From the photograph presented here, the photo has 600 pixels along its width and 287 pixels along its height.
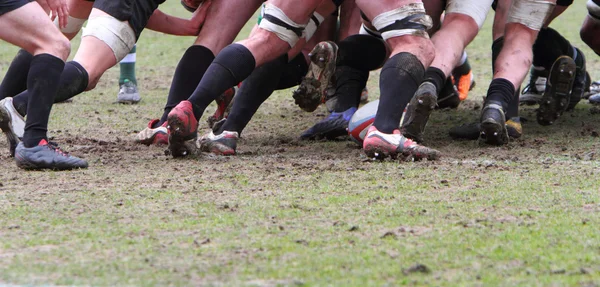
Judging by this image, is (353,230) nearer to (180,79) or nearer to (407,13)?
(407,13)

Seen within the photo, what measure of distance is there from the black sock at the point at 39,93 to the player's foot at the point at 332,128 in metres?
1.79

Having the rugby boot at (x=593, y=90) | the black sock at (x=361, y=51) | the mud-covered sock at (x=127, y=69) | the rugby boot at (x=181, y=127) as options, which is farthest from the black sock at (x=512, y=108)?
the mud-covered sock at (x=127, y=69)

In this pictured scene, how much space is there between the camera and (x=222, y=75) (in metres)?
4.76

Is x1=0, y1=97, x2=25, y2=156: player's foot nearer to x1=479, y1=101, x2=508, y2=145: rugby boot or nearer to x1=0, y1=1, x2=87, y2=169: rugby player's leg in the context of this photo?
x1=0, y1=1, x2=87, y2=169: rugby player's leg

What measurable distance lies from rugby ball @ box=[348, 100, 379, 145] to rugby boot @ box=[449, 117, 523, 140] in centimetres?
68

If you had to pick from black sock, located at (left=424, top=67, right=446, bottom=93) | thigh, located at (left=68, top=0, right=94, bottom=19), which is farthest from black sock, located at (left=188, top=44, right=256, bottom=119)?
thigh, located at (left=68, top=0, right=94, bottom=19)

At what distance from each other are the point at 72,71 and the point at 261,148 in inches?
47.5

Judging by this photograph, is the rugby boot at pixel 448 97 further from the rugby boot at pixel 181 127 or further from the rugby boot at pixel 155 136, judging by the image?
the rugby boot at pixel 181 127

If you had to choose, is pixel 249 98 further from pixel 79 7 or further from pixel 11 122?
pixel 11 122

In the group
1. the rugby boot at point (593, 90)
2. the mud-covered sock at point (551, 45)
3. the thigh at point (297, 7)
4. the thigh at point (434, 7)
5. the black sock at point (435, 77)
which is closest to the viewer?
the thigh at point (297, 7)

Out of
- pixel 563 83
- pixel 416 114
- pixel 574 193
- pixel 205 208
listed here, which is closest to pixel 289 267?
pixel 205 208

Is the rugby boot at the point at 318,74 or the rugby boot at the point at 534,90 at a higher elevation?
the rugby boot at the point at 318,74

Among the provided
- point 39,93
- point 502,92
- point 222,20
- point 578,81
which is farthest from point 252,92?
point 578,81

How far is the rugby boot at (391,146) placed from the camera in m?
4.52
